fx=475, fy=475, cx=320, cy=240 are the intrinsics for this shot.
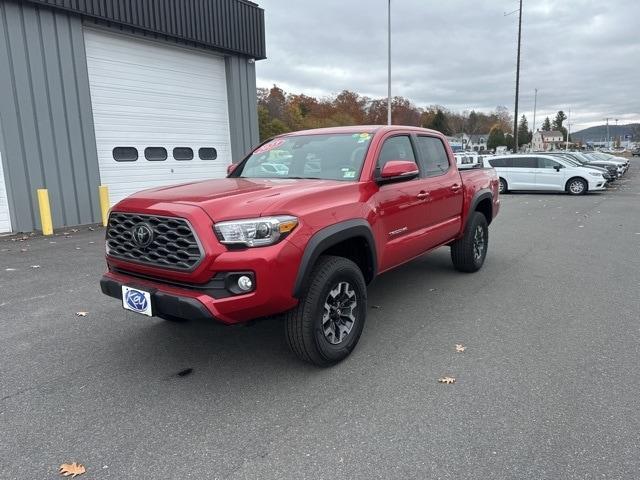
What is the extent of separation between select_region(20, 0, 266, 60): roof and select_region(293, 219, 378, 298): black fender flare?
929 cm

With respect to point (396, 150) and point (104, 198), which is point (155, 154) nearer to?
point (104, 198)

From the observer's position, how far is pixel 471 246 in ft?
19.7

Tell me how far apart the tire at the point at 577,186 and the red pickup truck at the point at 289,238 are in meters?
15.6

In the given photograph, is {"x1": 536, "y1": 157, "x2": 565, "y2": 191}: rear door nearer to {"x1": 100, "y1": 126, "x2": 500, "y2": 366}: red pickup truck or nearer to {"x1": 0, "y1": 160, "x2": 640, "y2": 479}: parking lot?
{"x1": 0, "y1": 160, "x2": 640, "y2": 479}: parking lot

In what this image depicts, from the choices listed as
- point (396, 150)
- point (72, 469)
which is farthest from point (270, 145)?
point (72, 469)

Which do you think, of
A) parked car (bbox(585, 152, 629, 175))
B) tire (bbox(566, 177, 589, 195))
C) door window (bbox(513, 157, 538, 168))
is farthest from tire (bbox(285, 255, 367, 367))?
parked car (bbox(585, 152, 629, 175))

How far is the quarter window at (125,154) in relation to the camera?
11391 mm

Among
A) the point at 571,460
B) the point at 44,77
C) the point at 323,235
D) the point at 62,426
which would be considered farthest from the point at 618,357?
the point at 44,77

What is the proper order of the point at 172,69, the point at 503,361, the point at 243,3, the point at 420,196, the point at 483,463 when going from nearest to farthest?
the point at 483,463 < the point at 503,361 < the point at 420,196 < the point at 172,69 < the point at 243,3

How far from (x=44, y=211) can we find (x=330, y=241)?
8388 mm

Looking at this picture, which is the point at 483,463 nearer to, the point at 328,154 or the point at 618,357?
the point at 618,357

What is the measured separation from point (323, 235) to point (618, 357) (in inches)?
98.2

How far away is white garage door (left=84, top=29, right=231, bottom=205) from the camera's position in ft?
36.3

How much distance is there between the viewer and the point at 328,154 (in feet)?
14.2
